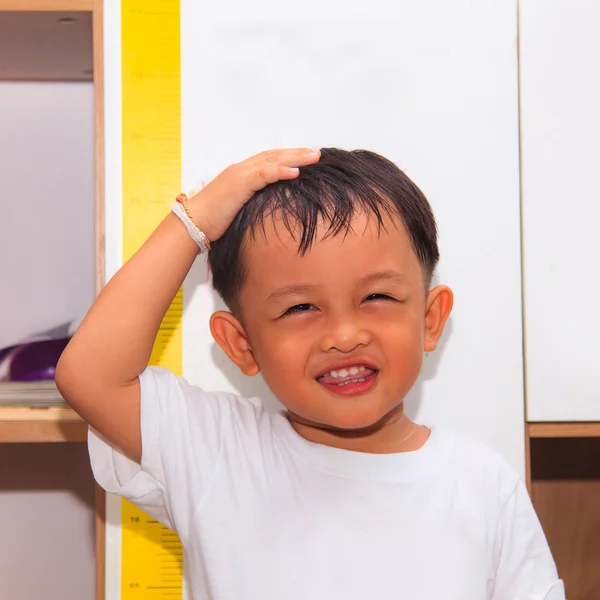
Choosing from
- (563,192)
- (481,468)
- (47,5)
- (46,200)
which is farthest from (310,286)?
(46,200)

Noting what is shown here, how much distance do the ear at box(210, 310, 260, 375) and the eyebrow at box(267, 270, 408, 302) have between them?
2.9 inches

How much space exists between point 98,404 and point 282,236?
23 centimetres

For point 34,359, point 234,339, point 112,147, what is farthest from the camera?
point 34,359

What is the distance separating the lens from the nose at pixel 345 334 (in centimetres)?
72

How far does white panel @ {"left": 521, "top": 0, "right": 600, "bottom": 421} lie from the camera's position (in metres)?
0.97

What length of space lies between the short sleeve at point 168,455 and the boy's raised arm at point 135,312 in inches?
0.5

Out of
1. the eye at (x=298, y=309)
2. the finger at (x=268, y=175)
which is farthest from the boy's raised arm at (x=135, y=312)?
the eye at (x=298, y=309)

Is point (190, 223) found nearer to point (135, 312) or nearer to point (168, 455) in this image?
point (135, 312)

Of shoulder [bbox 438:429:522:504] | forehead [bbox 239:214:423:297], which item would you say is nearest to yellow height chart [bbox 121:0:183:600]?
forehead [bbox 239:214:423:297]

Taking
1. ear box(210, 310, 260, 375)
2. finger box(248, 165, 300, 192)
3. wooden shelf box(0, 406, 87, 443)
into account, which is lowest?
wooden shelf box(0, 406, 87, 443)

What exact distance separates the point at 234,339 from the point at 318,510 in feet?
0.61

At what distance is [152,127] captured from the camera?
0.96 meters

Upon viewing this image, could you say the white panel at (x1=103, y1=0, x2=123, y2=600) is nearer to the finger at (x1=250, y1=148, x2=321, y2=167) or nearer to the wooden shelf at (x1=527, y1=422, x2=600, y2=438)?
the finger at (x1=250, y1=148, x2=321, y2=167)

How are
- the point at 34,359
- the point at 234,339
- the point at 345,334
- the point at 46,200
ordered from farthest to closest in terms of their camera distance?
the point at 46,200 → the point at 34,359 → the point at 234,339 → the point at 345,334
